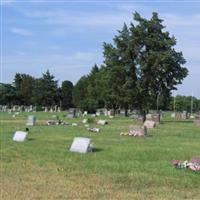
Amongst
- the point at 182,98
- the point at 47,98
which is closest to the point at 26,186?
the point at 47,98

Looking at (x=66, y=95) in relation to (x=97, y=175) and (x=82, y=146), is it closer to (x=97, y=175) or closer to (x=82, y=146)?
(x=82, y=146)

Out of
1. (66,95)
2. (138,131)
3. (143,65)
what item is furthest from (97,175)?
(66,95)

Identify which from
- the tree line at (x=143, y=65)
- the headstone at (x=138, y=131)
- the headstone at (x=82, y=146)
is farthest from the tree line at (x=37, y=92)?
the headstone at (x=82, y=146)

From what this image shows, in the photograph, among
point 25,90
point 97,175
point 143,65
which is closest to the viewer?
point 97,175

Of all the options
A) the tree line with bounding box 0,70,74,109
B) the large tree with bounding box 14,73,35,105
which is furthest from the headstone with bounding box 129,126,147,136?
the large tree with bounding box 14,73,35,105

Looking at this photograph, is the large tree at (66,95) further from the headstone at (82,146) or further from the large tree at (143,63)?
the headstone at (82,146)

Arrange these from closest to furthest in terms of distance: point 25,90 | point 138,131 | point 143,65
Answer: point 138,131
point 143,65
point 25,90

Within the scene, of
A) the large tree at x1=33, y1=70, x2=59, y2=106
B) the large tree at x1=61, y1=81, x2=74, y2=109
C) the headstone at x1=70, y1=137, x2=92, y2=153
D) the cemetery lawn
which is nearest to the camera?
the cemetery lawn

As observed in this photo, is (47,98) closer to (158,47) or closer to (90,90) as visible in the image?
(90,90)

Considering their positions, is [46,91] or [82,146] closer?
[82,146]

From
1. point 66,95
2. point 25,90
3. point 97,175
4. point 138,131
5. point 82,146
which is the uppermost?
point 25,90

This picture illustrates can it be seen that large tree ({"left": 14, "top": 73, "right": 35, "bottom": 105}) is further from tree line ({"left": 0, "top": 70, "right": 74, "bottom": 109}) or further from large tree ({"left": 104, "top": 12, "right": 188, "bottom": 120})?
large tree ({"left": 104, "top": 12, "right": 188, "bottom": 120})

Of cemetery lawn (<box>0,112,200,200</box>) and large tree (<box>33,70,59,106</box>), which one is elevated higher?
large tree (<box>33,70,59,106</box>)

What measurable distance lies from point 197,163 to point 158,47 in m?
50.9
